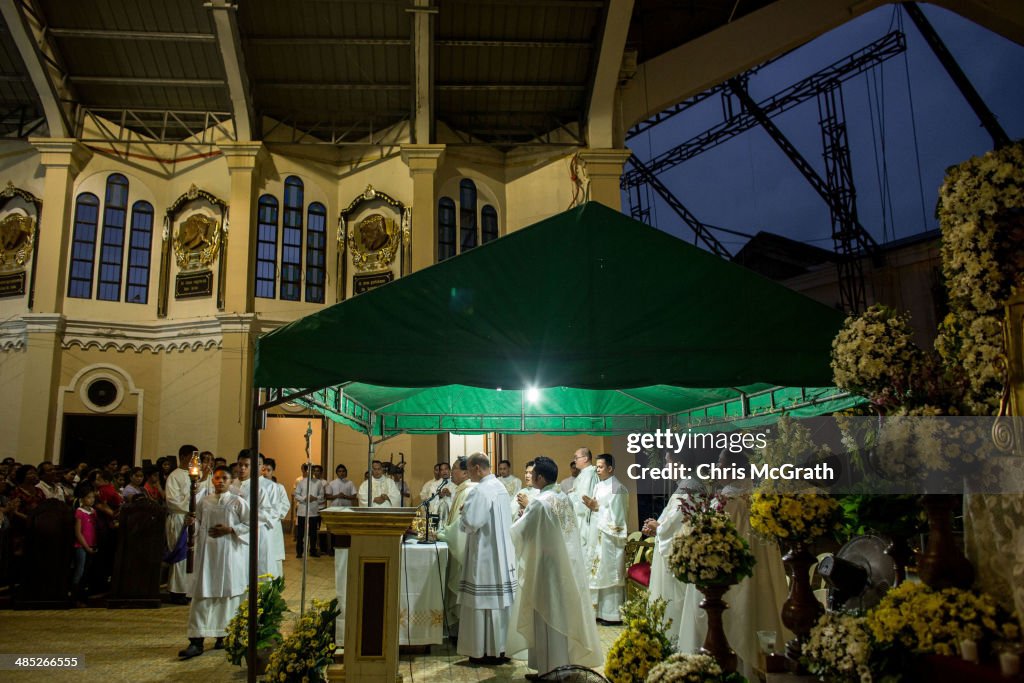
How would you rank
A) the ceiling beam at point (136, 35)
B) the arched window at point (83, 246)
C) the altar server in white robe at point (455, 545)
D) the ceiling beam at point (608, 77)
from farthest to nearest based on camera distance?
the arched window at point (83, 246), the ceiling beam at point (136, 35), the ceiling beam at point (608, 77), the altar server in white robe at point (455, 545)

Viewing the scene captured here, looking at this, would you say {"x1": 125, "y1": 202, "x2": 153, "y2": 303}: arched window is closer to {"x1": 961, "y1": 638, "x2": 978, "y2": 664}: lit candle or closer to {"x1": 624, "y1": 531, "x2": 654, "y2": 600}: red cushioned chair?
{"x1": 624, "y1": 531, "x2": 654, "y2": 600}: red cushioned chair

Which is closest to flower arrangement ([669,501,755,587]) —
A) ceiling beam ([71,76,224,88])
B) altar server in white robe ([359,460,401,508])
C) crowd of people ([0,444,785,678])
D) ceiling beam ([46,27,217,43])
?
crowd of people ([0,444,785,678])

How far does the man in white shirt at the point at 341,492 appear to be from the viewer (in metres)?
16.3

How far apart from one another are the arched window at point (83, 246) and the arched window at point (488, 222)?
947 cm

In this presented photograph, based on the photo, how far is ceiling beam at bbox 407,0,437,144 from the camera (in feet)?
52.3

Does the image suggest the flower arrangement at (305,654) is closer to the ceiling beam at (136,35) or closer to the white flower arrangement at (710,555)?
the white flower arrangement at (710,555)

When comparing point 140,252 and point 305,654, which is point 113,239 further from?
point 305,654

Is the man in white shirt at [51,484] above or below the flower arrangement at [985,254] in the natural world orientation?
below

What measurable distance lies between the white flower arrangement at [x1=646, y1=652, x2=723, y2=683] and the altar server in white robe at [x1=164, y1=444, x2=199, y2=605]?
8229 millimetres

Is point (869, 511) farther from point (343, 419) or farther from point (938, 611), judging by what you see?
point (343, 419)

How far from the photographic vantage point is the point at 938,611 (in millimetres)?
3305

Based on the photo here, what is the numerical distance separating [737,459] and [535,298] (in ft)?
8.35

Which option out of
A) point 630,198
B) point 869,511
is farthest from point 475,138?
point 869,511

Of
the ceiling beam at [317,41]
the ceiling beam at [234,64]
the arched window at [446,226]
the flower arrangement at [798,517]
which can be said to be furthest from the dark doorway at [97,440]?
the flower arrangement at [798,517]
